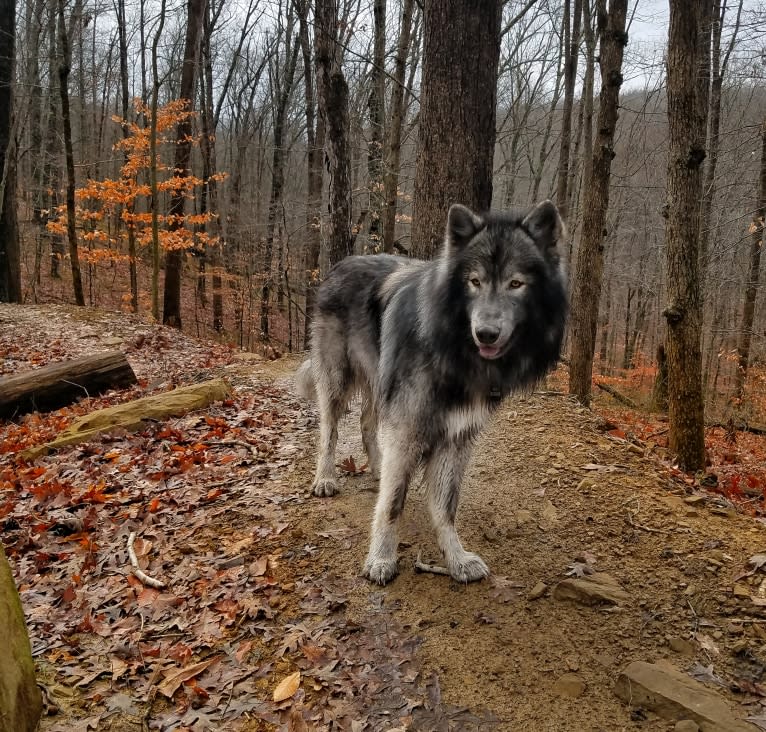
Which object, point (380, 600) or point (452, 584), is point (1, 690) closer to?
point (380, 600)

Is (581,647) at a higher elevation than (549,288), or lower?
lower

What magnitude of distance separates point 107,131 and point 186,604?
41315 millimetres

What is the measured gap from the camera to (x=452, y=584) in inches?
130

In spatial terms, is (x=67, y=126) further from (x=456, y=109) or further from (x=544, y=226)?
(x=544, y=226)

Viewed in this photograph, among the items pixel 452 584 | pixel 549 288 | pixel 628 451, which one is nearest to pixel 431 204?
pixel 549 288

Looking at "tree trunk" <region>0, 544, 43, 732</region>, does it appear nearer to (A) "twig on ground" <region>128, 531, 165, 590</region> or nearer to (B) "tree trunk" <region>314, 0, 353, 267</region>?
(A) "twig on ground" <region>128, 531, 165, 590</region>

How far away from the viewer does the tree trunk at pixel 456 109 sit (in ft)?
15.8

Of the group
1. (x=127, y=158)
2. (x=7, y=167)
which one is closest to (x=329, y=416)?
(x=7, y=167)

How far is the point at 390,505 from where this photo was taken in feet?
11.2

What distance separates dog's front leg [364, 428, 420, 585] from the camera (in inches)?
132

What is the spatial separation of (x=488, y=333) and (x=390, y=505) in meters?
1.34

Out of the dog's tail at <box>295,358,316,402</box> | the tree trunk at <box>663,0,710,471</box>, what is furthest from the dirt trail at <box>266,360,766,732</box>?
the tree trunk at <box>663,0,710,471</box>

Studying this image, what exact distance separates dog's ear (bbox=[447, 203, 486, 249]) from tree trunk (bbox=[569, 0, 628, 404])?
5.71m

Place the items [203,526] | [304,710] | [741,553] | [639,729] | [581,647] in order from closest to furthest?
1. [639,729]
2. [304,710]
3. [581,647]
4. [741,553]
5. [203,526]
